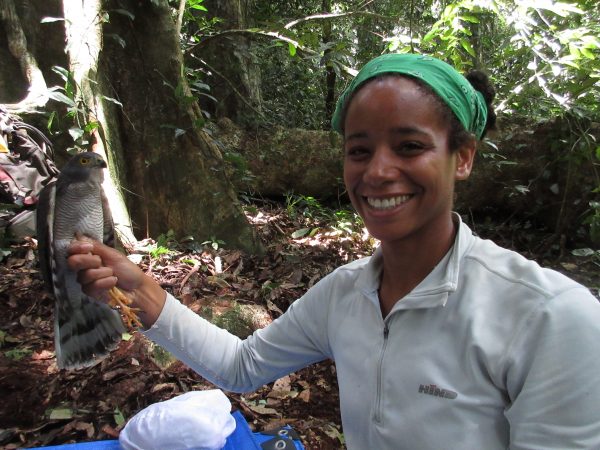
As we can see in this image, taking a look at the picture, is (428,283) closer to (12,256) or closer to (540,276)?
(540,276)

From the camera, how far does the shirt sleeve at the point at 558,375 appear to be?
1.03 meters

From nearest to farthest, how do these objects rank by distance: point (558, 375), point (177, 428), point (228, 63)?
point (558, 375), point (177, 428), point (228, 63)

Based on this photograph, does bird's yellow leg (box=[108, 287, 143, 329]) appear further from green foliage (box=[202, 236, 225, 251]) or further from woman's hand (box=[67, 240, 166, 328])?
green foliage (box=[202, 236, 225, 251])

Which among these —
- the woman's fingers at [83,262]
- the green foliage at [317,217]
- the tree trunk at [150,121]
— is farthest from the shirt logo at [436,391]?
the green foliage at [317,217]

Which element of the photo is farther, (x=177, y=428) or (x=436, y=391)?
(x=177, y=428)

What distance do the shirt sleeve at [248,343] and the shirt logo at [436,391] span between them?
1.70ft

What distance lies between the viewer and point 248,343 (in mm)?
1906

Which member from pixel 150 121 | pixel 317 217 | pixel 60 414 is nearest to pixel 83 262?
pixel 60 414

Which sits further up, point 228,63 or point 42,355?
point 228,63

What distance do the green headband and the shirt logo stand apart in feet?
2.45

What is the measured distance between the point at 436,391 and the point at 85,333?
5.06ft

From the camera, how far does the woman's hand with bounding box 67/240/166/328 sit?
1.70m

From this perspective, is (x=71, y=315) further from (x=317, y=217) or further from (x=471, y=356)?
(x=317, y=217)

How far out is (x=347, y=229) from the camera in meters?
5.30
